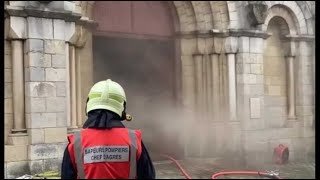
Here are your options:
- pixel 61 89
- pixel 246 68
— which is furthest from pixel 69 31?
pixel 246 68

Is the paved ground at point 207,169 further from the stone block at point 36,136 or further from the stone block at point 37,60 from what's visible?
the stone block at point 37,60

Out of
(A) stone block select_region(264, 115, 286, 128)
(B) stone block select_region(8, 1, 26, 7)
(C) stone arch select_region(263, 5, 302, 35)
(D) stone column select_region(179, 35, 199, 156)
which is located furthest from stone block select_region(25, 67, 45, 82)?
(A) stone block select_region(264, 115, 286, 128)

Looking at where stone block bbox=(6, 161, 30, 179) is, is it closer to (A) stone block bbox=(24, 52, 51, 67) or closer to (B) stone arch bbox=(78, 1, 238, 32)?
(A) stone block bbox=(24, 52, 51, 67)

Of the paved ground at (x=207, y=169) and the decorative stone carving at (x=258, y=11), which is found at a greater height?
the decorative stone carving at (x=258, y=11)

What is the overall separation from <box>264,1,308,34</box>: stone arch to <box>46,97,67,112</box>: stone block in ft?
17.2

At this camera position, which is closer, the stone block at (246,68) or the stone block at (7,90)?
the stone block at (7,90)

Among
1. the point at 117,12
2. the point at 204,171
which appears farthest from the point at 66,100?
the point at 204,171

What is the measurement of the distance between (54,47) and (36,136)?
143 cm

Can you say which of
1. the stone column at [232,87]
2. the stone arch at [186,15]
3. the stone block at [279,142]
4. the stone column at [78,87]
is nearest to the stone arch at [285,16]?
the stone column at [232,87]

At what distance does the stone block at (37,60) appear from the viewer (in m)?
7.72

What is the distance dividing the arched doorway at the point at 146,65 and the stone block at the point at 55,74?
178cm

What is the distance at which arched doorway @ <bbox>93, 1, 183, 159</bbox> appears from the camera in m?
9.94

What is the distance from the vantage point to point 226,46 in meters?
10.4

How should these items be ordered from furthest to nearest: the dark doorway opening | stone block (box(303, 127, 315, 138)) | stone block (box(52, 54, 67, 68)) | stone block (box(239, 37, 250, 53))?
stone block (box(303, 127, 315, 138)), stone block (box(239, 37, 250, 53)), the dark doorway opening, stone block (box(52, 54, 67, 68))
